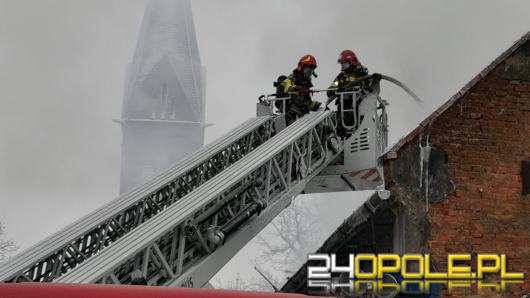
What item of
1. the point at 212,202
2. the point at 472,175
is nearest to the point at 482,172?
the point at 472,175

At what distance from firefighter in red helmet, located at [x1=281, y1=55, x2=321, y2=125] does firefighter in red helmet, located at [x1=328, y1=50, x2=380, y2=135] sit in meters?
0.29

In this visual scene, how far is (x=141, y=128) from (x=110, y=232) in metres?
42.6

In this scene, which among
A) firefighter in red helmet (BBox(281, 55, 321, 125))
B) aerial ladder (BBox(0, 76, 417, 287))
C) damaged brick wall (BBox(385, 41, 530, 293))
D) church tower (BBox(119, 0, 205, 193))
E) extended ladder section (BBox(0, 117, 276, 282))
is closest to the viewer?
aerial ladder (BBox(0, 76, 417, 287))

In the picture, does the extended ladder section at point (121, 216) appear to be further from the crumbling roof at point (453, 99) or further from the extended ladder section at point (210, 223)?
the crumbling roof at point (453, 99)

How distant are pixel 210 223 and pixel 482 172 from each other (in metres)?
2.92

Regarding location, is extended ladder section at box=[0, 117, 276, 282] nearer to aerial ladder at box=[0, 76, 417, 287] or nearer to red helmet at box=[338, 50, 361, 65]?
aerial ladder at box=[0, 76, 417, 287]

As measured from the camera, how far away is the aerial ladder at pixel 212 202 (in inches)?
236

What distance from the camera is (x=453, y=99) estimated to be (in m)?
8.00

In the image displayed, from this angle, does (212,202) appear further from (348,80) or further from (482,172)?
(348,80)

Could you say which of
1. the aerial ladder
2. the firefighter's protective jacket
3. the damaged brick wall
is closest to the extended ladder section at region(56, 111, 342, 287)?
the aerial ladder

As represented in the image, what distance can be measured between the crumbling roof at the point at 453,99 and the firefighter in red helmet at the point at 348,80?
54.1 inches

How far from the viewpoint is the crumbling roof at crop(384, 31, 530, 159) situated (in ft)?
25.9

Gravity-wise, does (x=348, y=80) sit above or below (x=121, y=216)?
above

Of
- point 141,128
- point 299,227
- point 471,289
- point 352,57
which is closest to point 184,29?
→ point 141,128
